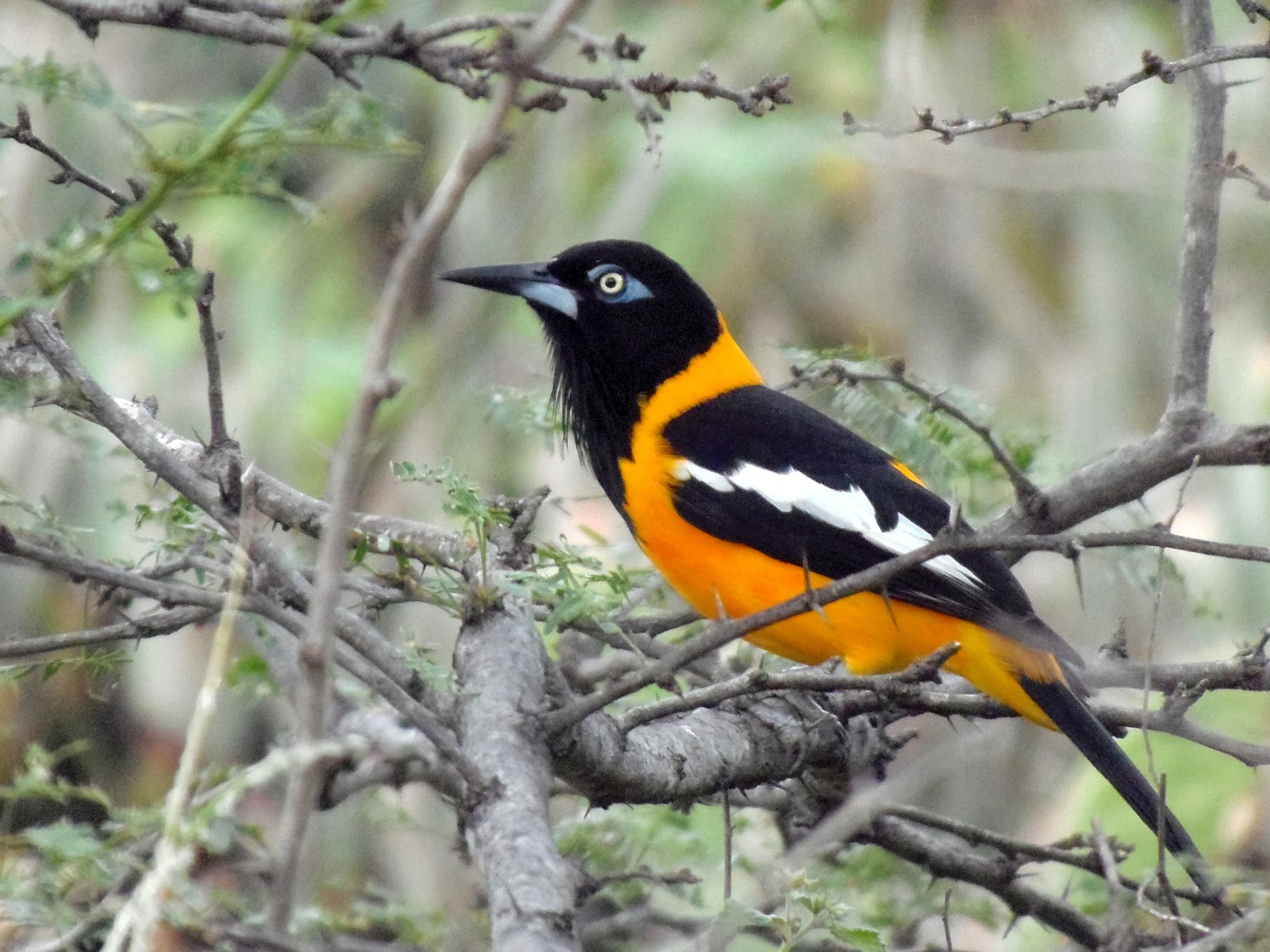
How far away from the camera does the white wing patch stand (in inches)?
126

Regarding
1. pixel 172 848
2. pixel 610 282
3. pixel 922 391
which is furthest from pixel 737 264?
pixel 172 848

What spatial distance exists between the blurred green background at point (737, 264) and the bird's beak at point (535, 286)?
7.74 ft

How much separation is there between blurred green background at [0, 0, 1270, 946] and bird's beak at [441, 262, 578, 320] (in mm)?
2358

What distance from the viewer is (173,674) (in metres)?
7.19

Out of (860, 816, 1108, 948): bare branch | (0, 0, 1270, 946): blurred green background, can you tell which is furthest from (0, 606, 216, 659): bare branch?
(0, 0, 1270, 946): blurred green background

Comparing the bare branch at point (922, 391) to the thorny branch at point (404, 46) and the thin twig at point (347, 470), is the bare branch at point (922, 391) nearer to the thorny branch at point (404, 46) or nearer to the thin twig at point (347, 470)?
the thorny branch at point (404, 46)

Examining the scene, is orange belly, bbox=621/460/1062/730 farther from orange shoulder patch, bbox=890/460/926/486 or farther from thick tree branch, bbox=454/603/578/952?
thick tree branch, bbox=454/603/578/952

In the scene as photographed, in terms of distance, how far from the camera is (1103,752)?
113 inches

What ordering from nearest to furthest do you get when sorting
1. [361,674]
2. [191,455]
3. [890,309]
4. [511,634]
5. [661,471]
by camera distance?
[361,674] < [511,634] < [191,455] < [661,471] < [890,309]

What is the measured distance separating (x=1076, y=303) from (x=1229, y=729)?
11.3 ft

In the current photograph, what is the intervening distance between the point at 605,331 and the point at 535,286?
21cm

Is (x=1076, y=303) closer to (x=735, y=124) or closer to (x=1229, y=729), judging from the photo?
(x=735, y=124)

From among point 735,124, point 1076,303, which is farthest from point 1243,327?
point 735,124

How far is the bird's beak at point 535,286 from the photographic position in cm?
350
